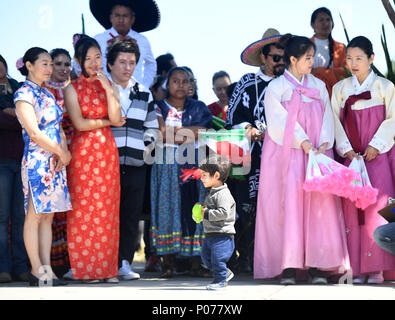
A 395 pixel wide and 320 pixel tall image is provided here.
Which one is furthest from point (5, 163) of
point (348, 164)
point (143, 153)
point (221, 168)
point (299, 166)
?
point (348, 164)

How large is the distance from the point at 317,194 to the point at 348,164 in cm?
43

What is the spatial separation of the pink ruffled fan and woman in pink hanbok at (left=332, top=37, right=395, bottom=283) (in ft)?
0.80

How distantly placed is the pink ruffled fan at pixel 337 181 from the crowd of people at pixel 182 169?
6.6 inches

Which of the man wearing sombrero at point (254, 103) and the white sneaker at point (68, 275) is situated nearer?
the white sneaker at point (68, 275)

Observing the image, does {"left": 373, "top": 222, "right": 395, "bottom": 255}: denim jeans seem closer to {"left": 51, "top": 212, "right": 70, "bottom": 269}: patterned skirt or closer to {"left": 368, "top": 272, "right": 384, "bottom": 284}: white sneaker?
{"left": 368, "top": 272, "right": 384, "bottom": 284}: white sneaker

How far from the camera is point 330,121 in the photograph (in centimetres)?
554

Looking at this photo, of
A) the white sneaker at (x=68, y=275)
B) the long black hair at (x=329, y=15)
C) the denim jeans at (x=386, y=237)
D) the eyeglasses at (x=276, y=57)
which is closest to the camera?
the denim jeans at (x=386, y=237)

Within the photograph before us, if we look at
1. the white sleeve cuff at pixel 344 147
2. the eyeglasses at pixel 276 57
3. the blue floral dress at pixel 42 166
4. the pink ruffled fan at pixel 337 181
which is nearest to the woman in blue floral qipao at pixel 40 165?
the blue floral dress at pixel 42 166

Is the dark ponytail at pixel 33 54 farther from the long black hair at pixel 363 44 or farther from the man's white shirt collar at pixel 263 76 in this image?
the long black hair at pixel 363 44

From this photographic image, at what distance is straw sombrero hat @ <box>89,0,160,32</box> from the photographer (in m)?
7.08

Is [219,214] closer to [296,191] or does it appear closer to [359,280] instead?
[296,191]

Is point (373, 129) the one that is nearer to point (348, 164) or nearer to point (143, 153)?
point (348, 164)

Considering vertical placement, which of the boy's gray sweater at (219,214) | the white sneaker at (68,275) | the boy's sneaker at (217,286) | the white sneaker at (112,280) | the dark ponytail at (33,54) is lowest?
the white sneaker at (112,280)

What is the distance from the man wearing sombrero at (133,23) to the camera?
6873mm
